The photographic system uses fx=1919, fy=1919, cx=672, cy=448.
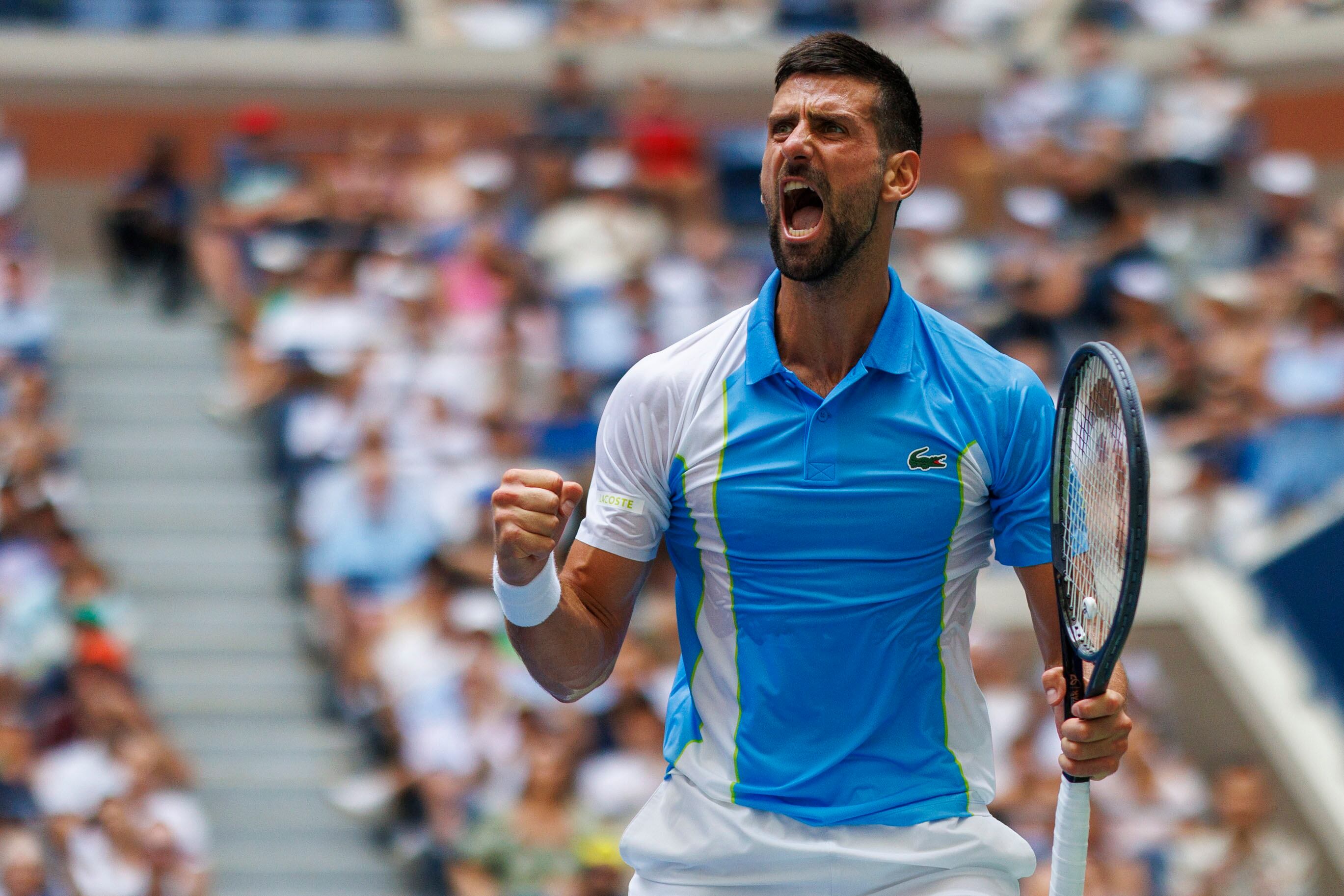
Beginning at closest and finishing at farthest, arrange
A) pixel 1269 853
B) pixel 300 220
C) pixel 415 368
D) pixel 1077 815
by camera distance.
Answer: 1. pixel 1077 815
2. pixel 1269 853
3. pixel 415 368
4. pixel 300 220

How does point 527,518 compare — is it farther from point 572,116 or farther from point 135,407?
point 572,116

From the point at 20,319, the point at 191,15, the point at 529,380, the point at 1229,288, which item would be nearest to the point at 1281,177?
the point at 1229,288

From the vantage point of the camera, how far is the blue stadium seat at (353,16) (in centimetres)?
1405

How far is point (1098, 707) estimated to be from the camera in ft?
9.14

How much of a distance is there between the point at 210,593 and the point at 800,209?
694cm

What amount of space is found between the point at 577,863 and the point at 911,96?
14.9 ft

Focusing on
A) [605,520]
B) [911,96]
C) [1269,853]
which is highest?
[911,96]

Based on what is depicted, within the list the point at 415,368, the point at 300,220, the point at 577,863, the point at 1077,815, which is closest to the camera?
the point at 1077,815

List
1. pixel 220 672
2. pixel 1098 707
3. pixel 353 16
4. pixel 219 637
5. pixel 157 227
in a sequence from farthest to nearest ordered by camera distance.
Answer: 1. pixel 353 16
2. pixel 157 227
3. pixel 219 637
4. pixel 220 672
5. pixel 1098 707

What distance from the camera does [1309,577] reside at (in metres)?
8.12

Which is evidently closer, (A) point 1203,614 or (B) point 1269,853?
(B) point 1269,853

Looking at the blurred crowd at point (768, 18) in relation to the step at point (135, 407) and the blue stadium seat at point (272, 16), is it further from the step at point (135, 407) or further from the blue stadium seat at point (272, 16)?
the step at point (135, 407)

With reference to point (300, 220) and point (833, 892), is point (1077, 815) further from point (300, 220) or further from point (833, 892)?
point (300, 220)

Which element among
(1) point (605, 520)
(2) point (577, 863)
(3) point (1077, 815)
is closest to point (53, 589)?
(2) point (577, 863)
